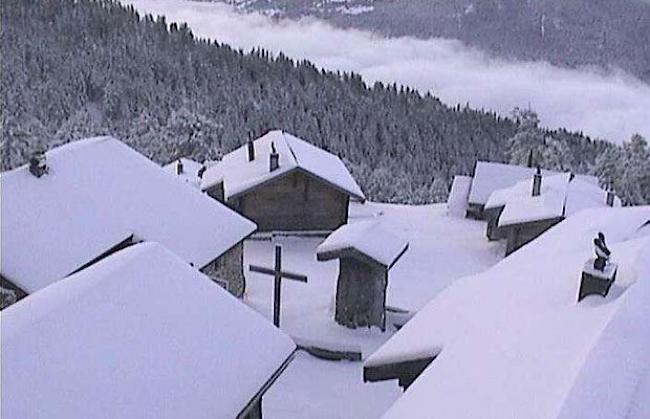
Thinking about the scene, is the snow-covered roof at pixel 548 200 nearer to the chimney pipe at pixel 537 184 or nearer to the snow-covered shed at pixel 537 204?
the snow-covered shed at pixel 537 204

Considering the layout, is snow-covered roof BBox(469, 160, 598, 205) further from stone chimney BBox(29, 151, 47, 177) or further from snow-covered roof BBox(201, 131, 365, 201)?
stone chimney BBox(29, 151, 47, 177)

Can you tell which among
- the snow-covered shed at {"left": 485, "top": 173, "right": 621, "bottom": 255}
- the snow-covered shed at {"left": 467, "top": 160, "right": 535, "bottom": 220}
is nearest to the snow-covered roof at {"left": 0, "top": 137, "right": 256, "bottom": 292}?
the snow-covered shed at {"left": 485, "top": 173, "right": 621, "bottom": 255}

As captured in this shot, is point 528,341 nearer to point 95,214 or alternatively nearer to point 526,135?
point 95,214

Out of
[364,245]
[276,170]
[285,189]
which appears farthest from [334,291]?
[285,189]

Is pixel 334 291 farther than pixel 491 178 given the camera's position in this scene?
No

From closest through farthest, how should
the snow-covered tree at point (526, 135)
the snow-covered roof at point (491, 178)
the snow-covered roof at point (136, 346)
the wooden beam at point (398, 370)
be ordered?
the snow-covered roof at point (136, 346)
the wooden beam at point (398, 370)
the snow-covered roof at point (491, 178)
the snow-covered tree at point (526, 135)

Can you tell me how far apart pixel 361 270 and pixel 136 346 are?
7865 millimetres

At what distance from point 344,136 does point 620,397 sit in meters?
77.1

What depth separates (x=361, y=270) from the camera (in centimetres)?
1415

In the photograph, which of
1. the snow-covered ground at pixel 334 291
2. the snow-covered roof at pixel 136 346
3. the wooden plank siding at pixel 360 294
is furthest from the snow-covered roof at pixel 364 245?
the snow-covered roof at pixel 136 346

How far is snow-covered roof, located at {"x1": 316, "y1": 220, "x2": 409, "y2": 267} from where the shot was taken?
13.8 meters

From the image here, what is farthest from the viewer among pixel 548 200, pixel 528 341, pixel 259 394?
pixel 548 200

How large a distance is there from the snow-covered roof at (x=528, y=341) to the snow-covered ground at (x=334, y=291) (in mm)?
3860

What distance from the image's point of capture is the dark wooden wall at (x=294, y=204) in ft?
72.4
